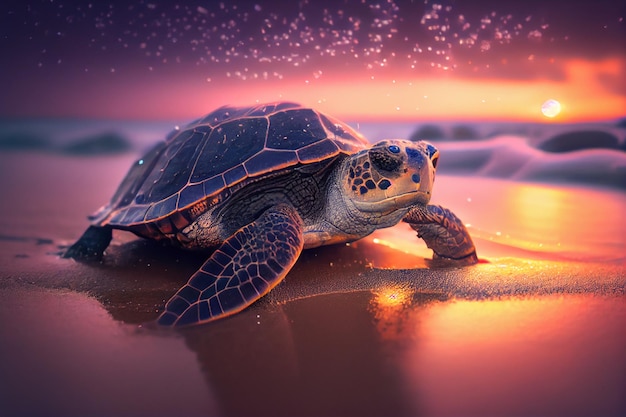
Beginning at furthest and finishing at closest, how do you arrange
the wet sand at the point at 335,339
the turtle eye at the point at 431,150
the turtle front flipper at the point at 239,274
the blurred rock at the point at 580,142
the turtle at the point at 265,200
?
the blurred rock at the point at 580,142, the turtle eye at the point at 431,150, the turtle at the point at 265,200, the turtle front flipper at the point at 239,274, the wet sand at the point at 335,339

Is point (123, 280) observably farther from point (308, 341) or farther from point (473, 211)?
point (473, 211)

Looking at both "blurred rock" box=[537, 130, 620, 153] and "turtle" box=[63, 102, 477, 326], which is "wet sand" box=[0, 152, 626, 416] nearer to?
"turtle" box=[63, 102, 477, 326]

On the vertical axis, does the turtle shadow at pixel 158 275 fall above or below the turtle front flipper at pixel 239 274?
below

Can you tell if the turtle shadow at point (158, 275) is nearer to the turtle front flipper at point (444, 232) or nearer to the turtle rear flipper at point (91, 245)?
the turtle rear flipper at point (91, 245)

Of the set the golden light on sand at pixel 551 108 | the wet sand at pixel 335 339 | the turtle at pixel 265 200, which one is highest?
the golden light on sand at pixel 551 108

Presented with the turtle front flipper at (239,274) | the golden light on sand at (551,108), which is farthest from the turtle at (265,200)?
the golden light on sand at (551,108)

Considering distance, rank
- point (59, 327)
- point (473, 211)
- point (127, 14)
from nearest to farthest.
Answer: point (59, 327)
point (473, 211)
point (127, 14)

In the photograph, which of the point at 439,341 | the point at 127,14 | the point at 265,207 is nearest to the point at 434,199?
the point at 265,207
